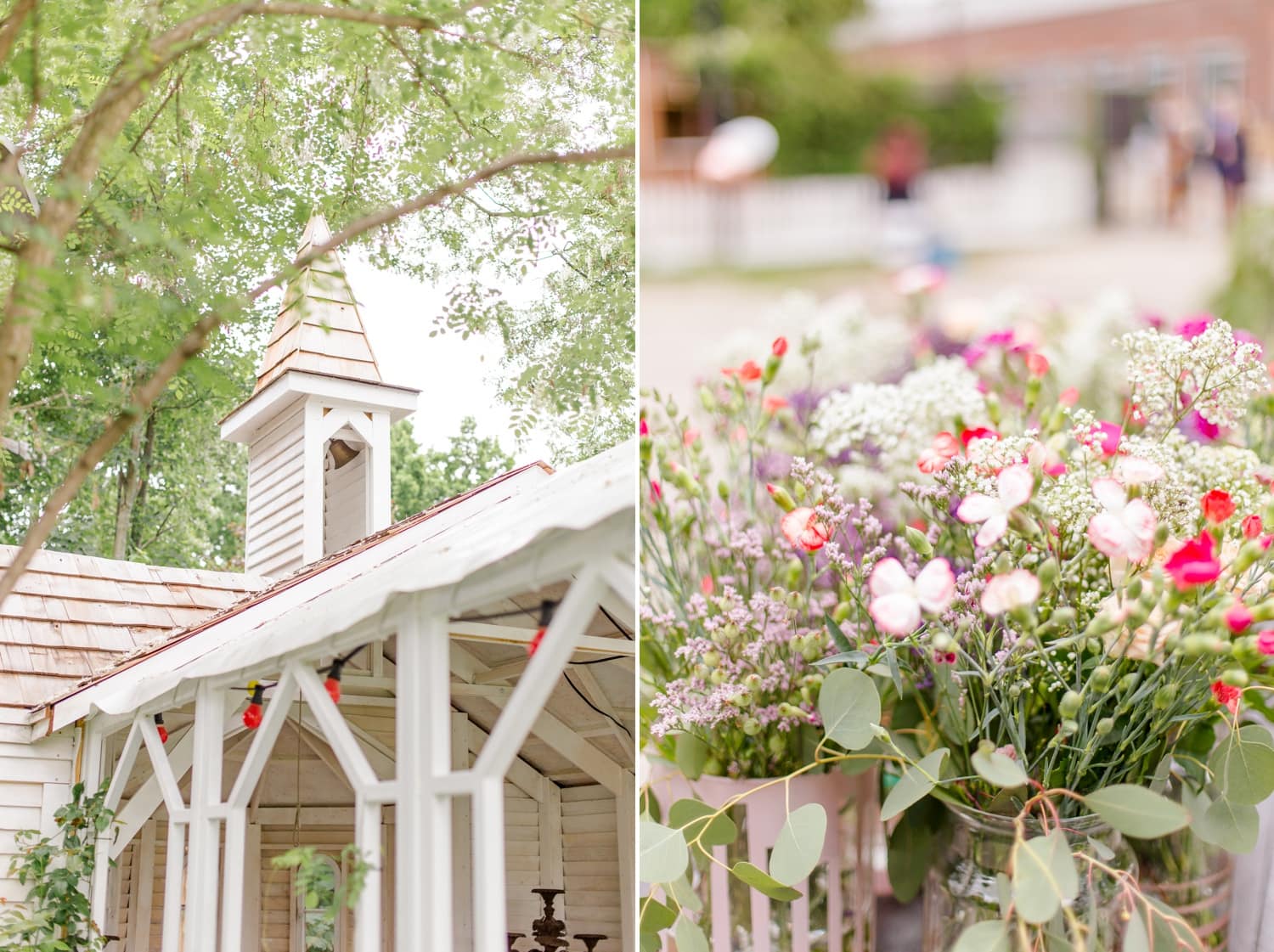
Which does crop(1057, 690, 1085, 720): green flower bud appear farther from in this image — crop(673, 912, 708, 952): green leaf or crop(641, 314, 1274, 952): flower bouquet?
crop(673, 912, 708, 952): green leaf

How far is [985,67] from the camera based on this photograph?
50.0 ft

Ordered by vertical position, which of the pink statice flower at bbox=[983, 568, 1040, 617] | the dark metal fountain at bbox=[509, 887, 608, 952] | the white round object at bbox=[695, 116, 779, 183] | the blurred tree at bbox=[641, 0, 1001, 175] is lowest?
the dark metal fountain at bbox=[509, 887, 608, 952]

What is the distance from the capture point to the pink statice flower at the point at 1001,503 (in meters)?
0.56

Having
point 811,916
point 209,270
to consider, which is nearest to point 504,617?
point 811,916

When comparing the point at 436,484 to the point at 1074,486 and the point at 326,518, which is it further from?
the point at 1074,486

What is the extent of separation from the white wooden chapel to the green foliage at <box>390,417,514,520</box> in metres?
0.02

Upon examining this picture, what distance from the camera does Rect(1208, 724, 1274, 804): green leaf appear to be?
0.57m

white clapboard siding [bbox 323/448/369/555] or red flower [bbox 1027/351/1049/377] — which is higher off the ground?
white clapboard siding [bbox 323/448/369/555]

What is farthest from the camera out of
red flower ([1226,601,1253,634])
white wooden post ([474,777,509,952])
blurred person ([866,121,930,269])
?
blurred person ([866,121,930,269])

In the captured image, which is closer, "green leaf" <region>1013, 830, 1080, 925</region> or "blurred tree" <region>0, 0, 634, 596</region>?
"green leaf" <region>1013, 830, 1080, 925</region>

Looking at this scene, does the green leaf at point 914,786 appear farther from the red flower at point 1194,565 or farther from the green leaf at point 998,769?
the red flower at point 1194,565

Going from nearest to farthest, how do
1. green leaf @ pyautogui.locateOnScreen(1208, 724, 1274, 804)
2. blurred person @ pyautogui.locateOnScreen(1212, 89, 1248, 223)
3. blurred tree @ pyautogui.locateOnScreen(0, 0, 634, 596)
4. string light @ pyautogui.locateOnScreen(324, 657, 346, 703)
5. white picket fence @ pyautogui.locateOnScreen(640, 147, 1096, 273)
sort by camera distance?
green leaf @ pyautogui.locateOnScreen(1208, 724, 1274, 804) < string light @ pyautogui.locateOnScreen(324, 657, 346, 703) < blurred tree @ pyautogui.locateOnScreen(0, 0, 634, 596) < white picket fence @ pyautogui.locateOnScreen(640, 147, 1096, 273) < blurred person @ pyautogui.locateOnScreen(1212, 89, 1248, 223)

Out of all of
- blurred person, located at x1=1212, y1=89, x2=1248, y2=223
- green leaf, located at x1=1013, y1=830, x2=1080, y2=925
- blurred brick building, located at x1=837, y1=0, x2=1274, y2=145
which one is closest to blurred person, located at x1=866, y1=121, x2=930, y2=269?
blurred person, located at x1=1212, y1=89, x2=1248, y2=223

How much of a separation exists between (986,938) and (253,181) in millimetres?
1094
